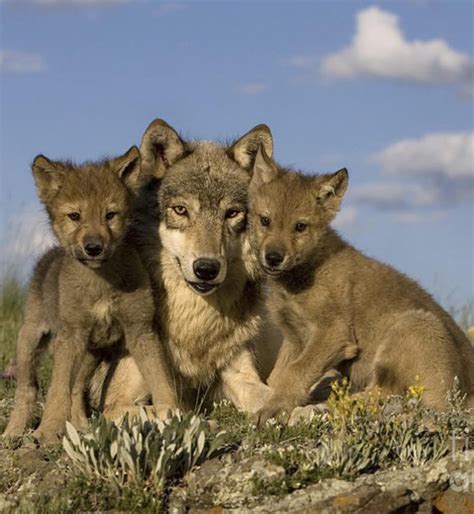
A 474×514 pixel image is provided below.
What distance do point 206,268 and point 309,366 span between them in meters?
0.91

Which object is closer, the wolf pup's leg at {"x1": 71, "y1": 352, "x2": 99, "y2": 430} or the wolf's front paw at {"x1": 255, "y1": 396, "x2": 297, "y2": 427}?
the wolf's front paw at {"x1": 255, "y1": 396, "x2": 297, "y2": 427}

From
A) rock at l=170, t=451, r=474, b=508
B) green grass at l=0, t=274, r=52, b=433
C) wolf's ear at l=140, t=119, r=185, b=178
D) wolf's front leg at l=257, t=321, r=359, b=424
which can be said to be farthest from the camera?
green grass at l=0, t=274, r=52, b=433

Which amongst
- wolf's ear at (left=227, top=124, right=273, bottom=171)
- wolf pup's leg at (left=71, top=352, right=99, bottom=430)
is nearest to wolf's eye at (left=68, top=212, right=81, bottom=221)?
wolf pup's leg at (left=71, top=352, right=99, bottom=430)

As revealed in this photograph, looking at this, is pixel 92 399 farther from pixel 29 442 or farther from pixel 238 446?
pixel 238 446

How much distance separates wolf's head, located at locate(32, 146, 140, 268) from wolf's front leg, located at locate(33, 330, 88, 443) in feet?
1.93

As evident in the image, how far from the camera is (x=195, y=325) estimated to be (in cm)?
714

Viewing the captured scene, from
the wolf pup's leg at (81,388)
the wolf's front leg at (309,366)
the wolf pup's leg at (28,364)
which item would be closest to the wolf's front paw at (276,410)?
the wolf's front leg at (309,366)

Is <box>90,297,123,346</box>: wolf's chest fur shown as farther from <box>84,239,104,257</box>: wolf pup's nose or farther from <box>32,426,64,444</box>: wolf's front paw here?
<box>32,426,64,444</box>: wolf's front paw

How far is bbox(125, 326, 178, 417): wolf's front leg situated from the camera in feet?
21.3

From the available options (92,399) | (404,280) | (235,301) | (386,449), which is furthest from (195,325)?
(386,449)

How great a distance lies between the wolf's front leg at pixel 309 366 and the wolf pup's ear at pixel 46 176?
191 centimetres

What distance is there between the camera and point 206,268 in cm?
652

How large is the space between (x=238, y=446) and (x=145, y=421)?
0.57 meters

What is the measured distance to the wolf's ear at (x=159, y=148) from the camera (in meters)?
7.01
